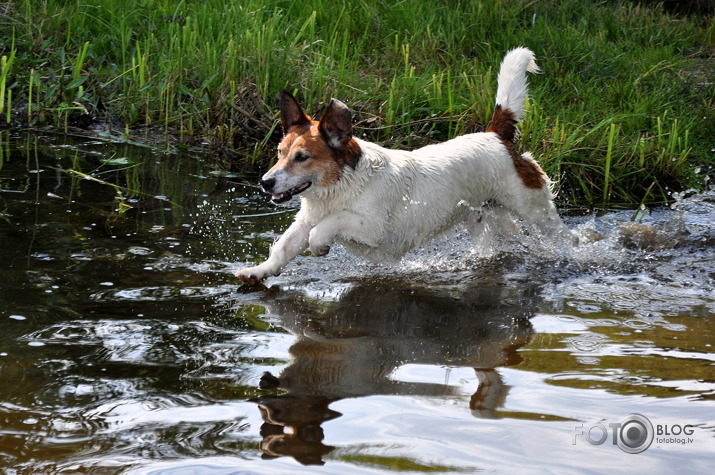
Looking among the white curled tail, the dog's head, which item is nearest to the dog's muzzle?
the dog's head

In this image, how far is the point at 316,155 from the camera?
474 centimetres

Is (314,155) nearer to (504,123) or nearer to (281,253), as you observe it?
(281,253)

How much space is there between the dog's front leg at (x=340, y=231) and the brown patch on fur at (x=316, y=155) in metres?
0.21

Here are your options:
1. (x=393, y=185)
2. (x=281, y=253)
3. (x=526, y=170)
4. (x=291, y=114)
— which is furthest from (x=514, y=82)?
(x=281, y=253)

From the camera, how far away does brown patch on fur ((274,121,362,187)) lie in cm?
471

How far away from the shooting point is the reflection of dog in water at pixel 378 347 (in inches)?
117

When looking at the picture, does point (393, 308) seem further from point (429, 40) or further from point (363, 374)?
point (429, 40)

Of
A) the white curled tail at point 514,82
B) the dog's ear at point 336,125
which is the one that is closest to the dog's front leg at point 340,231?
the dog's ear at point 336,125

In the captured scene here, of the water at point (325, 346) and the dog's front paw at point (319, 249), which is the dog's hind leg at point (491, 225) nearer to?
the water at point (325, 346)

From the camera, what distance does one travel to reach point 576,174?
→ 22.7ft

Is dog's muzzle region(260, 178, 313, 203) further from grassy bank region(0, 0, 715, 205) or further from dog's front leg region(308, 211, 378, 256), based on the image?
grassy bank region(0, 0, 715, 205)

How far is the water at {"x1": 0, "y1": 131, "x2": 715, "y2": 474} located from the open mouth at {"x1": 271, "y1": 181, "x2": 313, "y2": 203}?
1.51 feet

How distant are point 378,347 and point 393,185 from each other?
1504 mm

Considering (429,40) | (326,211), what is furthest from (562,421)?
(429,40)
